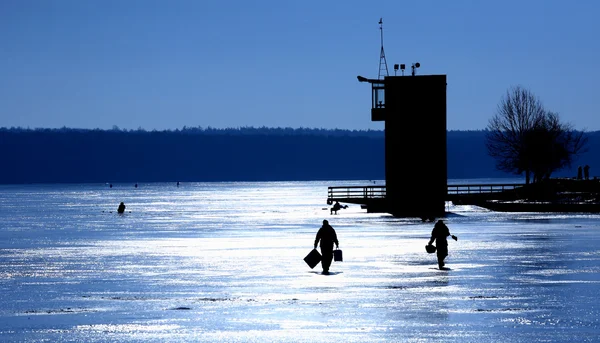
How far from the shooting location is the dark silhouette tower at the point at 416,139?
77.4 m

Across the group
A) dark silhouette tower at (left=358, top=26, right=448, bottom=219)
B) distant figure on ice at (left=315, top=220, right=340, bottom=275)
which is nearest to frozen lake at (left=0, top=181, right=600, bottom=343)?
distant figure on ice at (left=315, top=220, right=340, bottom=275)

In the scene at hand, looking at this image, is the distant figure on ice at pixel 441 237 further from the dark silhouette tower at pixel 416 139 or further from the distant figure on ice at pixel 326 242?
the dark silhouette tower at pixel 416 139

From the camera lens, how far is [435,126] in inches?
3083

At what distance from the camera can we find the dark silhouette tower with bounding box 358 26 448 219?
254 ft

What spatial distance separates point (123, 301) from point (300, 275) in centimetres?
701

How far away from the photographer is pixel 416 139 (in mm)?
78000

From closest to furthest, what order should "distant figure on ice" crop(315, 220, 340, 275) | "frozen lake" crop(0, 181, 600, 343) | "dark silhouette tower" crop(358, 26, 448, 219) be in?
"frozen lake" crop(0, 181, 600, 343) → "distant figure on ice" crop(315, 220, 340, 275) → "dark silhouette tower" crop(358, 26, 448, 219)

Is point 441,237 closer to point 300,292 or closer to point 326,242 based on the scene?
point 326,242

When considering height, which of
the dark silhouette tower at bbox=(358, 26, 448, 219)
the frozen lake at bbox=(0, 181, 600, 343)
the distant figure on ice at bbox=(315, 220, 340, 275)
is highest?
the dark silhouette tower at bbox=(358, 26, 448, 219)

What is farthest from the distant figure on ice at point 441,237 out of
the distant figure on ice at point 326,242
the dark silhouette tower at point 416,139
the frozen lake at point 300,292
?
the dark silhouette tower at point 416,139

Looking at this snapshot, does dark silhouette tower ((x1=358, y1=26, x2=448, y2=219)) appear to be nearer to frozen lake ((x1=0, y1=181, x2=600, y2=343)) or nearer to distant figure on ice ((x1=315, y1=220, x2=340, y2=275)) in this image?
frozen lake ((x1=0, y1=181, x2=600, y2=343))

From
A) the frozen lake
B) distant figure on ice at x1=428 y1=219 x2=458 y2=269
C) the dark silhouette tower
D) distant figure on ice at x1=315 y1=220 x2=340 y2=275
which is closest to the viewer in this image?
the frozen lake

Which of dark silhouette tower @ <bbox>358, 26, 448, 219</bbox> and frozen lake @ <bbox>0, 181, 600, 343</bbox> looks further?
dark silhouette tower @ <bbox>358, 26, 448, 219</bbox>

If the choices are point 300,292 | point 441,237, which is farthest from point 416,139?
point 300,292
